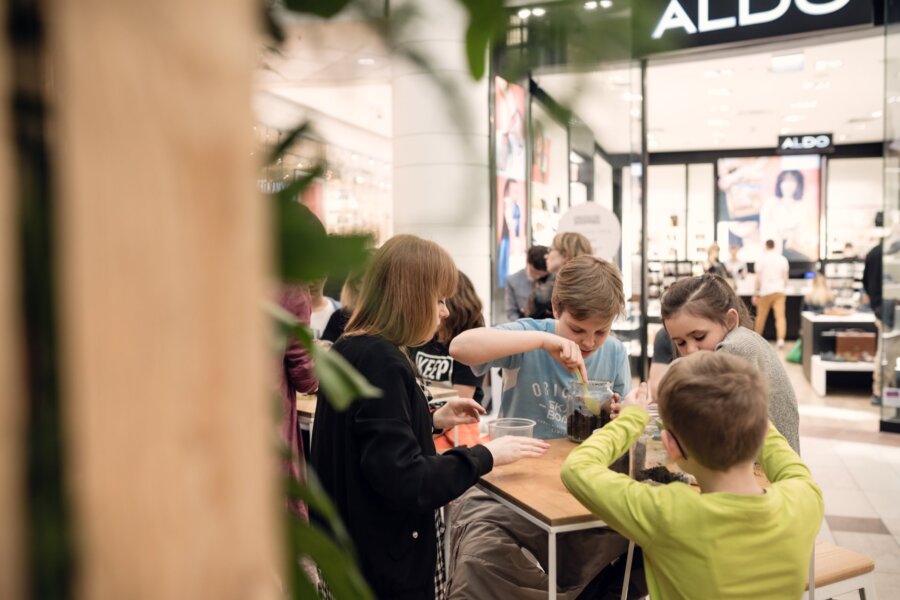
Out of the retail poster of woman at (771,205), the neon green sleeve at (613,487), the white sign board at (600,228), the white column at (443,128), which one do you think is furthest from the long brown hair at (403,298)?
the retail poster of woman at (771,205)

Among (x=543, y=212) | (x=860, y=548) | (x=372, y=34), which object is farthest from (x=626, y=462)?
(x=543, y=212)

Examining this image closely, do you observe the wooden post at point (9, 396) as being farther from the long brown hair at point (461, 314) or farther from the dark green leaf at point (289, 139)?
the long brown hair at point (461, 314)

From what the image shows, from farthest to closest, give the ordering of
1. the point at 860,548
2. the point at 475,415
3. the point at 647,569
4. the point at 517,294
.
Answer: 1. the point at 517,294
2. the point at 860,548
3. the point at 475,415
4. the point at 647,569

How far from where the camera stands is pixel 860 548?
3.79 m

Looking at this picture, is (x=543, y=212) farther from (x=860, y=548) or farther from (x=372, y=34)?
(x=372, y=34)

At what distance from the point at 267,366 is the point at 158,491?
0.06 meters

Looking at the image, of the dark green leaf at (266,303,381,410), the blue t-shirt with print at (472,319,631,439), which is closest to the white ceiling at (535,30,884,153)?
the blue t-shirt with print at (472,319,631,439)

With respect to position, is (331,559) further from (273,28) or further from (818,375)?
(818,375)

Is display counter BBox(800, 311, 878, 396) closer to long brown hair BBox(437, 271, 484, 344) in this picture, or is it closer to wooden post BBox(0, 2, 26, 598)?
long brown hair BBox(437, 271, 484, 344)

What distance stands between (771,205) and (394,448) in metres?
15.8

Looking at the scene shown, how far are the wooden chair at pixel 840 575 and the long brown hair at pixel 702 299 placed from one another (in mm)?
734

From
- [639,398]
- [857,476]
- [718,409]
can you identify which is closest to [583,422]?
[639,398]

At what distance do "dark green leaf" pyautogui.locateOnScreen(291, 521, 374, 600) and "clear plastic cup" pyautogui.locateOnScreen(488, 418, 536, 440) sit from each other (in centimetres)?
175

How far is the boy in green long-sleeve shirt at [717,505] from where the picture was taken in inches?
58.5
